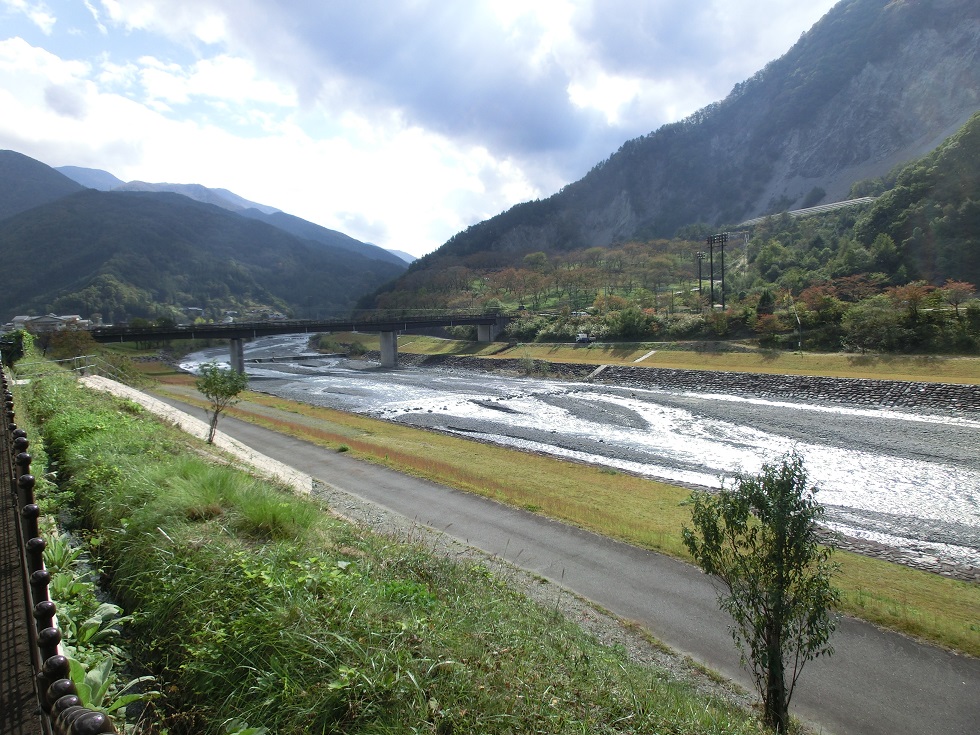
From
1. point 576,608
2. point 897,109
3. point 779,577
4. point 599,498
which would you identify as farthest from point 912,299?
point 897,109

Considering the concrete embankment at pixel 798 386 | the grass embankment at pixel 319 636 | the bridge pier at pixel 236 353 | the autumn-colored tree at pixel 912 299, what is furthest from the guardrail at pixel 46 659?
the bridge pier at pixel 236 353

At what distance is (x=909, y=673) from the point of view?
876 cm

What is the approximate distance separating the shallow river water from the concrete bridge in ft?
64.9

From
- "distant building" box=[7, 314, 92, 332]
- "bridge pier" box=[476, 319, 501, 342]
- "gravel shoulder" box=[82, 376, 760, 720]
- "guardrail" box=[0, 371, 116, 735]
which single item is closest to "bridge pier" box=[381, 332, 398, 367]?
"bridge pier" box=[476, 319, 501, 342]

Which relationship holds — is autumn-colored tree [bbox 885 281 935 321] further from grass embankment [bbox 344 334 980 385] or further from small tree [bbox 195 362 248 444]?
small tree [bbox 195 362 248 444]

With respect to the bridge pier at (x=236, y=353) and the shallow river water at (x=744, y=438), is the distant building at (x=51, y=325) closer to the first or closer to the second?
the bridge pier at (x=236, y=353)

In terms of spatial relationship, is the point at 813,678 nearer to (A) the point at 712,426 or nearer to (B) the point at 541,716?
(B) the point at 541,716

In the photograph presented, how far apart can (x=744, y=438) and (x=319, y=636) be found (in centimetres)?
3085

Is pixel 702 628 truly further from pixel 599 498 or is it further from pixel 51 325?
pixel 51 325

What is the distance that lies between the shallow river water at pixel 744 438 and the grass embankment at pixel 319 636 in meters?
16.1

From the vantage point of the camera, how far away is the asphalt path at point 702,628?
7895 millimetres

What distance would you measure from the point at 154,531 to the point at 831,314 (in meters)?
59.2

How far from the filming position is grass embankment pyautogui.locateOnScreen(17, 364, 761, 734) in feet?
12.9

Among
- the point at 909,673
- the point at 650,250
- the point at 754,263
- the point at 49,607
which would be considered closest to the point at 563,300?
the point at 754,263
